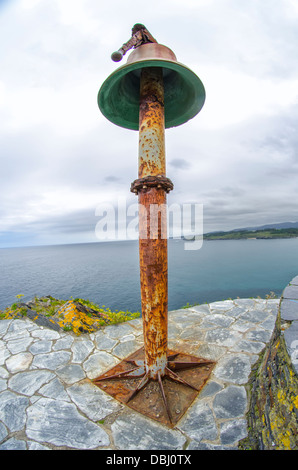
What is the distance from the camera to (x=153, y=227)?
2.88m

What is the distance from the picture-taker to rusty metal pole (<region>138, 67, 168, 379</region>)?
9.46 feet

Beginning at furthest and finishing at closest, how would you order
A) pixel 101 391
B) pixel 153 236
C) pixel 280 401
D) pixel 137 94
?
pixel 137 94 < pixel 101 391 < pixel 153 236 < pixel 280 401

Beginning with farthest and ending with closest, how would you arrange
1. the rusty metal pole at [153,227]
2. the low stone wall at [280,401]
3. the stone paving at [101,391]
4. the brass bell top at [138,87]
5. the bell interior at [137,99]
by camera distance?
the bell interior at [137,99], the rusty metal pole at [153,227], the brass bell top at [138,87], the stone paving at [101,391], the low stone wall at [280,401]

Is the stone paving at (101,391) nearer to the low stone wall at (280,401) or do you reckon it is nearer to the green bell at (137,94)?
the low stone wall at (280,401)

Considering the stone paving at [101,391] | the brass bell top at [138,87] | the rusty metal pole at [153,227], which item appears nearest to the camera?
the stone paving at [101,391]

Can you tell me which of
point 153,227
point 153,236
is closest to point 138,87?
point 153,227

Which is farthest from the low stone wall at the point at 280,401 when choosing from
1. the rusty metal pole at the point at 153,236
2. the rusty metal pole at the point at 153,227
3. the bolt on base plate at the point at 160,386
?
the rusty metal pole at the point at 153,227

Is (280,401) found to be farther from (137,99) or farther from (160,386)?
(137,99)

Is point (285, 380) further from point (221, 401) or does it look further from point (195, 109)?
point (195, 109)

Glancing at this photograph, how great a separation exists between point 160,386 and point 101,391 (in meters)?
1.03

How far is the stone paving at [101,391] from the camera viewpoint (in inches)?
97.5

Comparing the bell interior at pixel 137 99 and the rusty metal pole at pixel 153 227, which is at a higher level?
the bell interior at pixel 137 99

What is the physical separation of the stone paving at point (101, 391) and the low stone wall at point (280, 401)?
31 cm
